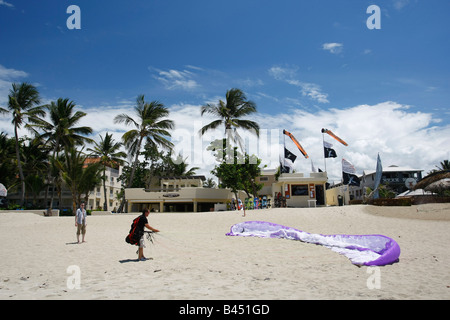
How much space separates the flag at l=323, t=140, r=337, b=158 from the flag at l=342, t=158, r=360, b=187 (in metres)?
1.07

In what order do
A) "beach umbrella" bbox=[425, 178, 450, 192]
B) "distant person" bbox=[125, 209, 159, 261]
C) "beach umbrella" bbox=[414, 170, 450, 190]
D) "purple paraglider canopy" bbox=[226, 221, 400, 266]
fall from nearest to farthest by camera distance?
"purple paraglider canopy" bbox=[226, 221, 400, 266] < "distant person" bbox=[125, 209, 159, 261] < "beach umbrella" bbox=[414, 170, 450, 190] < "beach umbrella" bbox=[425, 178, 450, 192]

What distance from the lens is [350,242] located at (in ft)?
32.5

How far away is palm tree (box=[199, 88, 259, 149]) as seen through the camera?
101ft

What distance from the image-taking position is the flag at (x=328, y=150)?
2813 centimetres

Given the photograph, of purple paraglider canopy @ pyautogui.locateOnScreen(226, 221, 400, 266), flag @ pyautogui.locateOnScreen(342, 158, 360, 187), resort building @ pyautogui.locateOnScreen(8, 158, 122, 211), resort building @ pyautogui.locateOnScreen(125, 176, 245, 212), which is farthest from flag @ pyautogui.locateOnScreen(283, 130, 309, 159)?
resort building @ pyautogui.locateOnScreen(8, 158, 122, 211)

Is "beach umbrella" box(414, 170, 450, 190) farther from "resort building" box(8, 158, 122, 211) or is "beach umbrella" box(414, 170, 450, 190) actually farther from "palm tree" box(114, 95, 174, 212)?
"resort building" box(8, 158, 122, 211)

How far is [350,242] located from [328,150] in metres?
19.7

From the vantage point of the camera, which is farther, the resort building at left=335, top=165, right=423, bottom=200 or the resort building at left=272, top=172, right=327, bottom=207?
the resort building at left=335, top=165, right=423, bottom=200

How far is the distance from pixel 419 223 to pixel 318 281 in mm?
12331

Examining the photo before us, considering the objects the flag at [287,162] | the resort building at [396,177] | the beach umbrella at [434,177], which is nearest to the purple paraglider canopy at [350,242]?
the flag at [287,162]

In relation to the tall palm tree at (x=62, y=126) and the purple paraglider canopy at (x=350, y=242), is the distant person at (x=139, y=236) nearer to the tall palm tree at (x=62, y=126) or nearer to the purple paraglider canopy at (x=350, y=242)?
the purple paraglider canopy at (x=350, y=242)

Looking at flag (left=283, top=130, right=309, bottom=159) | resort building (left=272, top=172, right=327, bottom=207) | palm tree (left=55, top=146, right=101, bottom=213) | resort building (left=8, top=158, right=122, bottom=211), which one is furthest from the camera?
resort building (left=8, top=158, right=122, bottom=211)
